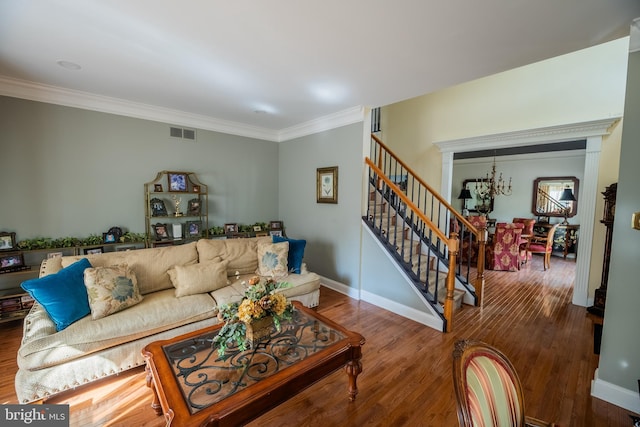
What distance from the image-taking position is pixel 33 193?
3086mm

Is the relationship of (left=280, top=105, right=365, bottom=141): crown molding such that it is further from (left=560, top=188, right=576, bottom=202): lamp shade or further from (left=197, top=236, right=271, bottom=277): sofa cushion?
(left=560, top=188, right=576, bottom=202): lamp shade

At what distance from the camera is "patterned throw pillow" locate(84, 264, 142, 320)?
7.04ft

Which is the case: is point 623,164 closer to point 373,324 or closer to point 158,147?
point 373,324

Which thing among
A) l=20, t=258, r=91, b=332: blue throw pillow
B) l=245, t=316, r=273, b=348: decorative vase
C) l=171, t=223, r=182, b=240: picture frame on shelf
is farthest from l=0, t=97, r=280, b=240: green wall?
l=245, t=316, r=273, b=348: decorative vase

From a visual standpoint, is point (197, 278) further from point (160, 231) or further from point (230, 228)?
point (230, 228)

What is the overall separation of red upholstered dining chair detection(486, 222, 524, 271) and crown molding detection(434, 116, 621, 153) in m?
1.91

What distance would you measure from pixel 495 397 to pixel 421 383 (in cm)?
128

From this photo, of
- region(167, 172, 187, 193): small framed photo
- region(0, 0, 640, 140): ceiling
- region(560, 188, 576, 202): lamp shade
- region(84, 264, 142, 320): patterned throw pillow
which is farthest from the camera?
region(560, 188, 576, 202): lamp shade

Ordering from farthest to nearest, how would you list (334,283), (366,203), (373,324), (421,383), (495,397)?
(334,283), (366,203), (373,324), (421,383), (495,397)

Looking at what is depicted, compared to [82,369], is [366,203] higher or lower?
higher

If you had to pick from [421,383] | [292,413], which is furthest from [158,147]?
[421,383]

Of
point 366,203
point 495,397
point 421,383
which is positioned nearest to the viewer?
point 495,397

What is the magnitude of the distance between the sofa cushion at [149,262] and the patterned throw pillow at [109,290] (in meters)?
0.25

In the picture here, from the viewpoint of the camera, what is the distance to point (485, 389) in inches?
39.2
